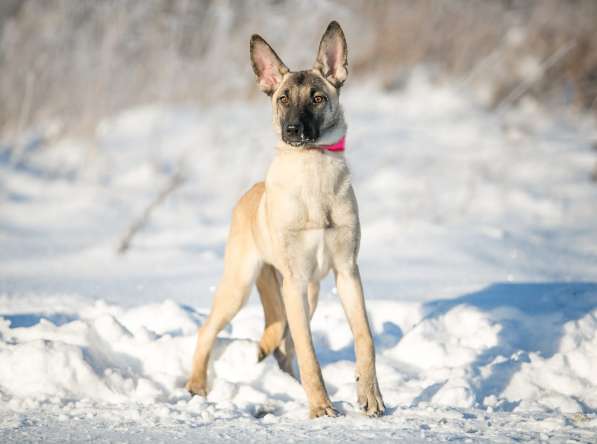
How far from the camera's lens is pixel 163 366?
4367mm

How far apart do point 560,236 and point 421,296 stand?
361cm

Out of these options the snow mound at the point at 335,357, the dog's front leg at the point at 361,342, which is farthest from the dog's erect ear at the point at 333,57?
the snow mound at the point at 335,357

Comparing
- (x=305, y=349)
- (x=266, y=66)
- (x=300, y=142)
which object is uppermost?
(x=266, y=66)

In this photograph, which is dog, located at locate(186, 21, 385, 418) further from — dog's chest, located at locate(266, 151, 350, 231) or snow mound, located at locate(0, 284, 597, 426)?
snow mound, located at locate(0, 284, 597, 426)

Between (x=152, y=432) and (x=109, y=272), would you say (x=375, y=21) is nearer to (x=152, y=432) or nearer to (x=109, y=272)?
(x=109, y=272)

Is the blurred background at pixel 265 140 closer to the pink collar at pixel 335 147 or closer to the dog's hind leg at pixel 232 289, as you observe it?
the dog's hind leg at pixel 232 289

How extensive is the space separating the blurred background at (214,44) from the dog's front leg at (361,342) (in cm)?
672

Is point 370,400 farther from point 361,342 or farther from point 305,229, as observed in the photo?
point 305,229

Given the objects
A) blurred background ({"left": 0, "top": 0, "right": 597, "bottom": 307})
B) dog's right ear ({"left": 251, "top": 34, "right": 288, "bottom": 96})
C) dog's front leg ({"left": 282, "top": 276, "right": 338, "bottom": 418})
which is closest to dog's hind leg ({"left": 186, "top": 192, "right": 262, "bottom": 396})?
dog's front leg ({"left": 282, "top": 276, "right": 338, "bottom": 418})

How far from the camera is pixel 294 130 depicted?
3779mm

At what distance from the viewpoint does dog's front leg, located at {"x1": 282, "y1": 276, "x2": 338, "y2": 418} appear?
11.5 ft

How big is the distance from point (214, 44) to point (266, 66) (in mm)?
9068

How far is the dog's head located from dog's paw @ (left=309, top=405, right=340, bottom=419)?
Answer: 143cm

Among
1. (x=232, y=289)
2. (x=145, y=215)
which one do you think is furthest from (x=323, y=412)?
(x=145, y=215)
